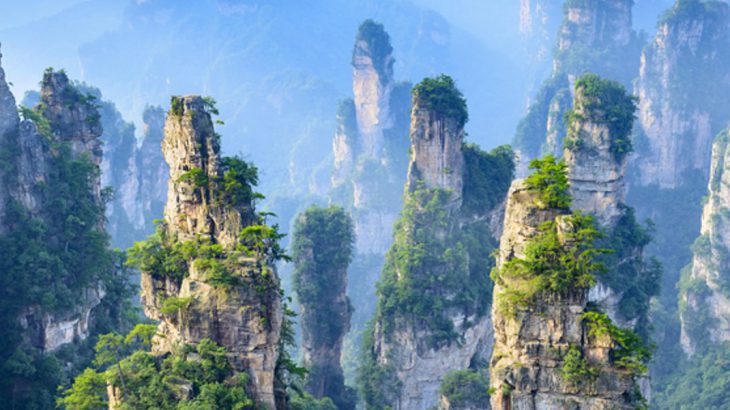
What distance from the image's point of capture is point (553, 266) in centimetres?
2448

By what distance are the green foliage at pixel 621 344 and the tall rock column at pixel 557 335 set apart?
0.03 m

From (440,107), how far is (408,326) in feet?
39.5

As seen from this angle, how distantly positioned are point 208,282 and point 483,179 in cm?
2793

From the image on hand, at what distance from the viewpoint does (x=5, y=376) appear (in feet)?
111

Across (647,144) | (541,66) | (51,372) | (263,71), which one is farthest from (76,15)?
(51,372)

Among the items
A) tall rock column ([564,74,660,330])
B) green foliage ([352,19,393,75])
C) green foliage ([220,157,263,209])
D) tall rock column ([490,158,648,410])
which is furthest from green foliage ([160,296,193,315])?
green foliage ([352,19,393,75])

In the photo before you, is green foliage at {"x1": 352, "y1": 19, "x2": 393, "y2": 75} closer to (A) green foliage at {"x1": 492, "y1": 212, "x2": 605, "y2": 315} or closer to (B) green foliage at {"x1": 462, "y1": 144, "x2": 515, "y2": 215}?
(B) green foliage at {"x1": 462, "y1": 144, "x2": 515, "y2": 215}

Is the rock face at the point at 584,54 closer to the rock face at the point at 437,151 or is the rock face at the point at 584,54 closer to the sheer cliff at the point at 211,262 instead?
the rock face at the point at 437,151

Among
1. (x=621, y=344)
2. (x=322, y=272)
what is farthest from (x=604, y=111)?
(x=621, y=344)

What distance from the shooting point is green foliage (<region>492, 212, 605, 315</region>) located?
78.9 ft

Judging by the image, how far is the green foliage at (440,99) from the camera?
160 feet

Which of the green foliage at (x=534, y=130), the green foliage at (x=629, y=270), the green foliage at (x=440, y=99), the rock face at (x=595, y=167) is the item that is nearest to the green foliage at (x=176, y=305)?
the green foliage at (x=440, y=99)

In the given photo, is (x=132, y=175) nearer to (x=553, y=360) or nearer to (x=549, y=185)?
(x=549, y=185)

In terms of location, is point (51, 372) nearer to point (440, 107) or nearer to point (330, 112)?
point (440, 107)
